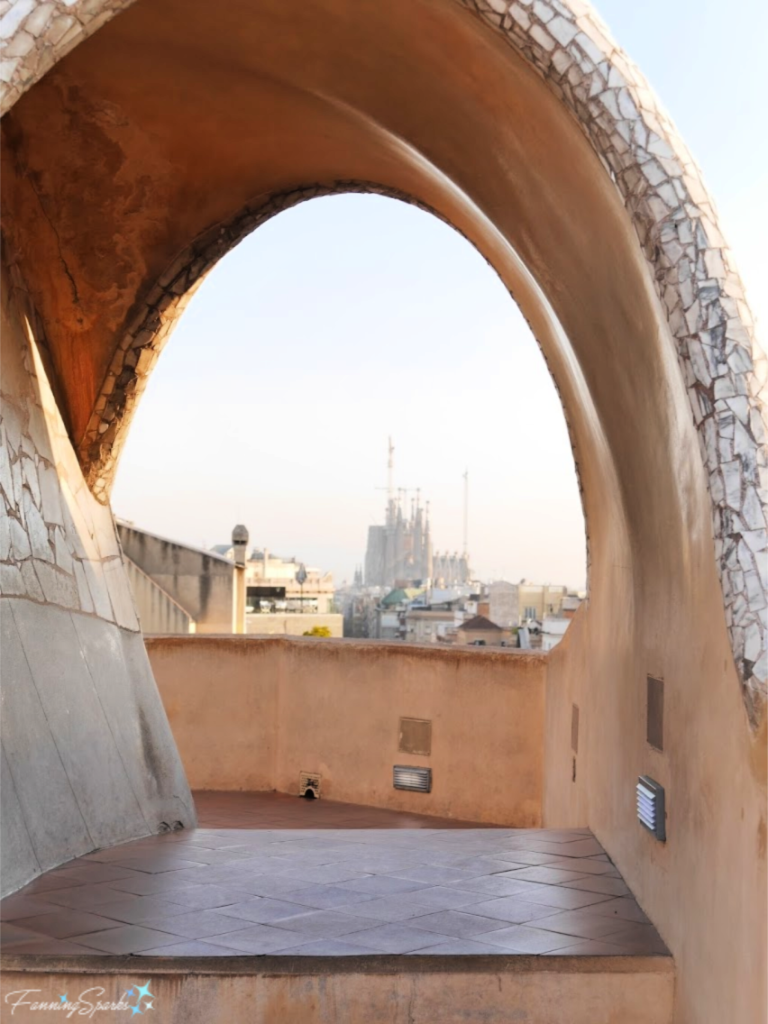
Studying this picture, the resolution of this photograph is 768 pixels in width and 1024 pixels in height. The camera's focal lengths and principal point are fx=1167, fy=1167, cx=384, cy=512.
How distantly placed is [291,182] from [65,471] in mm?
2091

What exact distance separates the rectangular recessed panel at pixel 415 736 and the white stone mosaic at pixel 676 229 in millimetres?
5337

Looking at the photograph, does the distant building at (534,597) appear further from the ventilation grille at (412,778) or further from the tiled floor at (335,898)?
the tiled floor at (335,898)

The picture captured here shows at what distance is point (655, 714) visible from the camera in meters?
4.04

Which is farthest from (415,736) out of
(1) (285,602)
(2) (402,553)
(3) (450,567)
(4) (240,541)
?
(3) (450,567)

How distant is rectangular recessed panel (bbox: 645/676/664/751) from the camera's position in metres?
3.94

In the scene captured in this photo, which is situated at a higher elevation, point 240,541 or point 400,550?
point 400,550

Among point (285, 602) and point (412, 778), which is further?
point (285, 602)

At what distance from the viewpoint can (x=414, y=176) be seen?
6055 mm

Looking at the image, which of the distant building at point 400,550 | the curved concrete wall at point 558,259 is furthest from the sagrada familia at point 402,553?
the curved concrete wall at point 558,259

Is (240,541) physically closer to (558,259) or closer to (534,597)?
(558,259)

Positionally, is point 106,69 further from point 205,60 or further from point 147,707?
point 147,707

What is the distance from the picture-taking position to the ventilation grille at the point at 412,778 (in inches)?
321

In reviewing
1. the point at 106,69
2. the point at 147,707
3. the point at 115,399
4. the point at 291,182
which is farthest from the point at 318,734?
the point at 106,69

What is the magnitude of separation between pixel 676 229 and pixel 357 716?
19.2 ft
